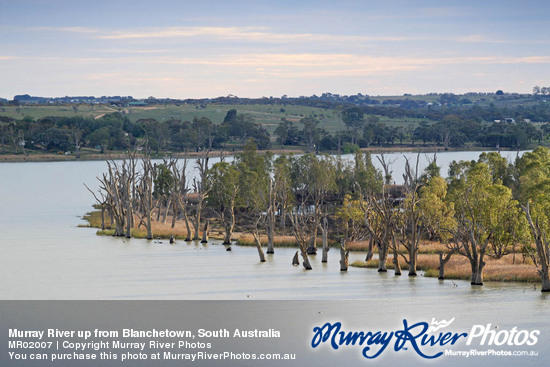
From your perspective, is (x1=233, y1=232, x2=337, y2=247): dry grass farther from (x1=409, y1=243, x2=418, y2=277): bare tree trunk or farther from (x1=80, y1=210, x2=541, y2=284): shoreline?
(x1=409, y1=243, x2=418, y2=277): bare tree trunk

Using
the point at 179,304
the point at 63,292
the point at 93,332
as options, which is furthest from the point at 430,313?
the point at 63,292

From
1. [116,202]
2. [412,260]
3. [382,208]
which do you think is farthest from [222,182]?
[412,260]

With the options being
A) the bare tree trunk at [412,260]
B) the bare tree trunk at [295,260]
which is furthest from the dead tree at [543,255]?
the bare tree trunk at [295,260]

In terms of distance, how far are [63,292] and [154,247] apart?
765 inches

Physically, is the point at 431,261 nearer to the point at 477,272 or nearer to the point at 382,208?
the point at 382,208

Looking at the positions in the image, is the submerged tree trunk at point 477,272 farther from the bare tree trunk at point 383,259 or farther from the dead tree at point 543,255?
the bare tree trunk at point 383,259

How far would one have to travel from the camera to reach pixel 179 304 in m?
43.9

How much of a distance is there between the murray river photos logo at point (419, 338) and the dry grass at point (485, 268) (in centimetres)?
1193

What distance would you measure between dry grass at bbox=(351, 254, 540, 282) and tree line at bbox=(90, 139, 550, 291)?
86cm

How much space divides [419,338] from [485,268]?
16.1 metres

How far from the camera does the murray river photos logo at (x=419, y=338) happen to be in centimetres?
3556

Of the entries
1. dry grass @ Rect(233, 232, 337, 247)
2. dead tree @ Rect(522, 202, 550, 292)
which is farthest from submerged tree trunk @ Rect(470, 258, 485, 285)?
dry grass @ Rect(233, 232, 337, 247)

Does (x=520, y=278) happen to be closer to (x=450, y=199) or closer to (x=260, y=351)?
(x=450, y=199)

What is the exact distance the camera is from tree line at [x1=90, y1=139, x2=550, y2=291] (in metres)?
50.7
